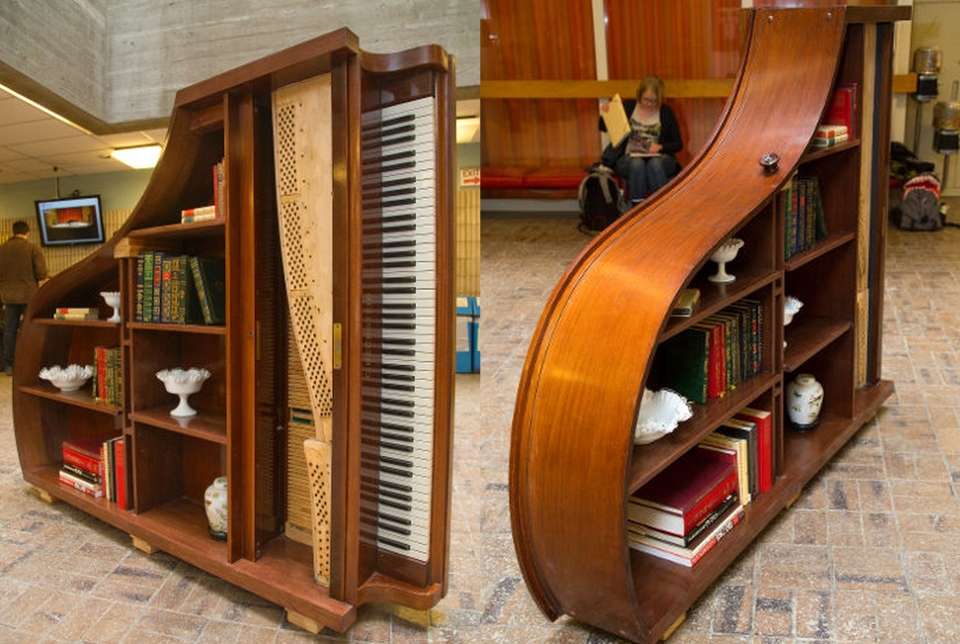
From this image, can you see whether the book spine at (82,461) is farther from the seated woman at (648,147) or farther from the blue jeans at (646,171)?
the blue jeans at (646,171)

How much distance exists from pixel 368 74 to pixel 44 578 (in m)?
1.28

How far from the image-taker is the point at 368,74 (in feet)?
6.29

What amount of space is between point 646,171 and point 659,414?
4.68 m

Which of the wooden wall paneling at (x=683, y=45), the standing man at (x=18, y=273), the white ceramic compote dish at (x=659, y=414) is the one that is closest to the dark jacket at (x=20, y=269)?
the standing man at (x=18, y=273)

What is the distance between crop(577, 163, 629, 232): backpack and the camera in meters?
7.29

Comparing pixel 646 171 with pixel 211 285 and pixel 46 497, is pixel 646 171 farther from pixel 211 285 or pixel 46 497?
pixel 46 497

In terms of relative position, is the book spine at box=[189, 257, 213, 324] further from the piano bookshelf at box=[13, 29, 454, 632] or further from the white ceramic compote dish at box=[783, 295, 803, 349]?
the white ceramic compote dish at box=[783, 295, 803, 349]

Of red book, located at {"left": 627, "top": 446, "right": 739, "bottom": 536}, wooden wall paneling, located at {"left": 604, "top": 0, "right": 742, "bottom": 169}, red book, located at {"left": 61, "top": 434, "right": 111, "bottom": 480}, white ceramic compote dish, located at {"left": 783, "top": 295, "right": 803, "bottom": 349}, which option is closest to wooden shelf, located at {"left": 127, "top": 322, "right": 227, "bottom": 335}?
red book, located at {"left": 61, "top": 434, "right": 111, "bottom": 480}

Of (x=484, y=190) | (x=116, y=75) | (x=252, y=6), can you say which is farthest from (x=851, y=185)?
(x=484, y=190)

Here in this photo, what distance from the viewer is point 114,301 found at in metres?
2.31

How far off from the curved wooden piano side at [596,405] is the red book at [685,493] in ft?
0.89

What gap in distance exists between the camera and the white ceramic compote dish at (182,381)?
7.66ft

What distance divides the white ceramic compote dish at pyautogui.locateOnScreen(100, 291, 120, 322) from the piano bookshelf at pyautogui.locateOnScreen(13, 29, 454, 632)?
0.07ft

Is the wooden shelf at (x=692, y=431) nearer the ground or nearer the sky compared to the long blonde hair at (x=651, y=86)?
nearer the ground
